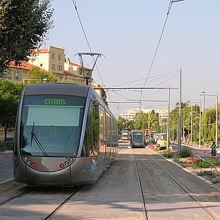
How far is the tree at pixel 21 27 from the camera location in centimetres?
1476

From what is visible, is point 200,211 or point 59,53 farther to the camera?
point 59,53

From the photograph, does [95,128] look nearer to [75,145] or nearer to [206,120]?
[75,145]

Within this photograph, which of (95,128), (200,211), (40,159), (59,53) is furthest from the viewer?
(59,53)

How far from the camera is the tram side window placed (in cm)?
1728

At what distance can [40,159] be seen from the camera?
53.9 ft

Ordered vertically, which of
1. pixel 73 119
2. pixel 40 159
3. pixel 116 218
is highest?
pixel 73 119

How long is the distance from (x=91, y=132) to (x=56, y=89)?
70.9 inches

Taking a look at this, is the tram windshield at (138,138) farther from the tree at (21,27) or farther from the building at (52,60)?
the tree at (21,27)

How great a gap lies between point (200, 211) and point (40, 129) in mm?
5924

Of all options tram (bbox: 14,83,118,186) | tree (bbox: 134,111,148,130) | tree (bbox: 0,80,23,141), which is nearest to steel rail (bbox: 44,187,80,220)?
tram (bbox: 14,83,118,186)

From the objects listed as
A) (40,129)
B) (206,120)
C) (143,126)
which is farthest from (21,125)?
(143,126)

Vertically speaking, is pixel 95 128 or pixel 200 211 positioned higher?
pixel 95 128

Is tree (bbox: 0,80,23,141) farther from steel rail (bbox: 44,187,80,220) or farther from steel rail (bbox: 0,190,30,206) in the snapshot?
steel rail (bbox: 0,190,30,206)

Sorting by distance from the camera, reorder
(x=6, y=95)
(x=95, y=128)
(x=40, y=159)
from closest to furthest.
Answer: (x=40, y=159)
(x=95, y=128)
(x=6, y=95)
